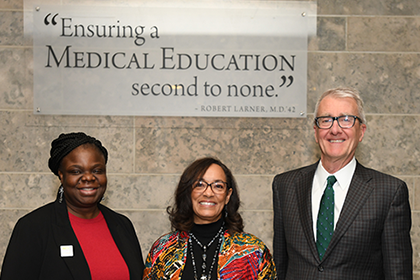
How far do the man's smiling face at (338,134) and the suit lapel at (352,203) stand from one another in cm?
11

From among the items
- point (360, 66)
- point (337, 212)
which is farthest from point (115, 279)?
point (360, 66)

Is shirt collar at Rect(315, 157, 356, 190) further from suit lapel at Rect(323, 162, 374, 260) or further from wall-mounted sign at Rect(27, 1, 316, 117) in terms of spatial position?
wall-mounted sign at Rect(27, 1, 316, 117)

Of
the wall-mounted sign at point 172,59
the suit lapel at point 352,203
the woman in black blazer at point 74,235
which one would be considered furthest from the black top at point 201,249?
the wall-mounted sign at point 172,59

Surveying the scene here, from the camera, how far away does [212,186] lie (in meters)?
2.03

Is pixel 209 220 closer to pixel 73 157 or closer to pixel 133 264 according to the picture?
pixel 133 264

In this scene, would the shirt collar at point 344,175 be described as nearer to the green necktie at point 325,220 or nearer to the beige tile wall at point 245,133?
the green necktie at point 325,220

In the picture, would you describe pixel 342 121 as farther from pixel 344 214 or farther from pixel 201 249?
pixel 201 249

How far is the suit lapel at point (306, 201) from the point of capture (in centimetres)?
192

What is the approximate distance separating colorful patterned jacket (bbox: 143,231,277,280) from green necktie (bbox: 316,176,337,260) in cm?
24

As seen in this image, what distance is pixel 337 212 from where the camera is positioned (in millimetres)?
1936

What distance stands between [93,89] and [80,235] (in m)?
1.34

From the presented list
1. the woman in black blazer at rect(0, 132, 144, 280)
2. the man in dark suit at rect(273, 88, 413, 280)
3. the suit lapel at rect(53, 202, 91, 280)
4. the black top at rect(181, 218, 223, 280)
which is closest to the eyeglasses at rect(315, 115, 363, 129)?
the man in dark suit at rect(273, 88, 413, 280)

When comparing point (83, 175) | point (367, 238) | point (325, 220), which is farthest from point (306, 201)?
point (83, 175)

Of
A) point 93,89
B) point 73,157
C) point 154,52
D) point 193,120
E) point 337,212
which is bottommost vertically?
point 337,212
